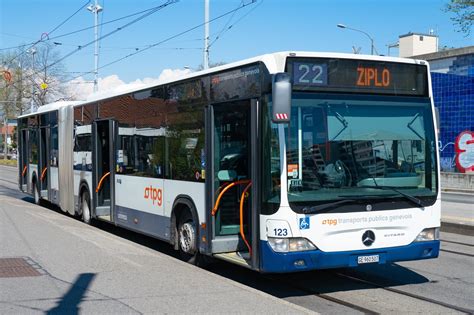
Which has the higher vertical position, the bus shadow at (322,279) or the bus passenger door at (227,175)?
the bus passenger door at (227,175)

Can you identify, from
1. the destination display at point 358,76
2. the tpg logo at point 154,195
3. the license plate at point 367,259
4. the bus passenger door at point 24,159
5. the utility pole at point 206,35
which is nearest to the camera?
the destination display at point 358,76

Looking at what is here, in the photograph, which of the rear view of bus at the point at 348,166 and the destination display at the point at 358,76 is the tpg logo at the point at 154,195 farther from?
the destination display at the point at 358,76

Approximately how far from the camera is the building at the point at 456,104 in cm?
2919

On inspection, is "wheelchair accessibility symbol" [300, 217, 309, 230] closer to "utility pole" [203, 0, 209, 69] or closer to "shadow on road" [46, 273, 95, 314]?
"shadow on road" [46, 273, 95, 314]

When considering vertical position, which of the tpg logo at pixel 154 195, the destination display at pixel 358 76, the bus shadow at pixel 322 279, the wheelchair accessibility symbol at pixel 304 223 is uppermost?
the destination display at pixel 358 76

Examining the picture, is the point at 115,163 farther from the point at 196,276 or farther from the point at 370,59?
the point at 370,59

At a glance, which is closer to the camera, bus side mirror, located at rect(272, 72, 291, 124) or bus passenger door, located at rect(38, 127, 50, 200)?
bus side mirror, located at rect(272, 72, 291, 124)

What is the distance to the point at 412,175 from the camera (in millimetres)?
7324

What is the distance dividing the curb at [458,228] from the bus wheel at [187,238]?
698 centimetres

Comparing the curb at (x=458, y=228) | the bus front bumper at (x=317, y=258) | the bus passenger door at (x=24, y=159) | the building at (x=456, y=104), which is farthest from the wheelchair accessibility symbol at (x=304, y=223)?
the building at (x=456, y=104)

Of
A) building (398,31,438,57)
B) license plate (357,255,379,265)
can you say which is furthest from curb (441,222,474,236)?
building (398,31,438,57)

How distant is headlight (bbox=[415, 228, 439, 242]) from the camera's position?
7.39m

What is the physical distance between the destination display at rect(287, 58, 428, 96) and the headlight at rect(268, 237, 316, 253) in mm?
1782

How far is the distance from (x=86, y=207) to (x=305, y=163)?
334 inches
